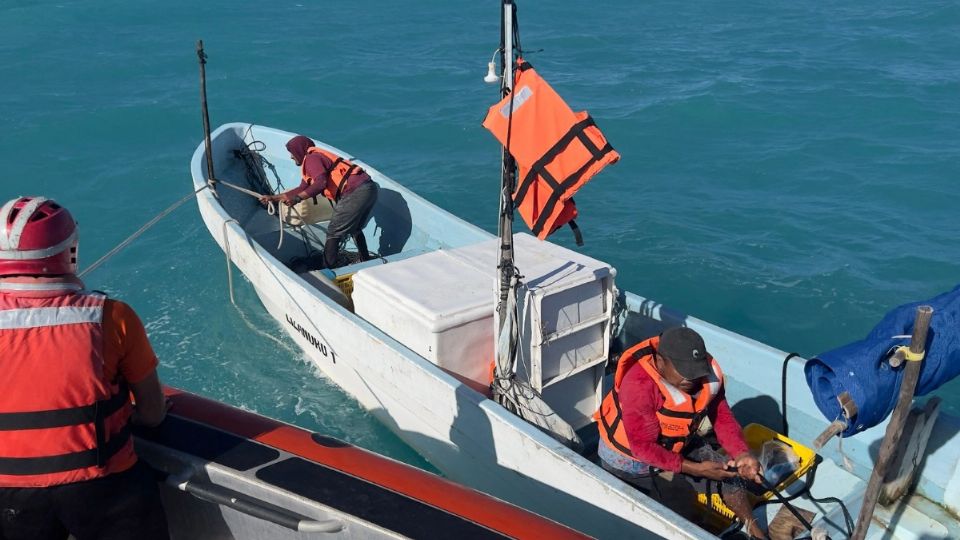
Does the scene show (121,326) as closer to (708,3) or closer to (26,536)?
(26,536)

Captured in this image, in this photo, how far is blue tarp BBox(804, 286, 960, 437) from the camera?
329 centimetres

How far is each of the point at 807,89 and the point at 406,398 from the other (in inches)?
536

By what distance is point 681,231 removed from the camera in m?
10.5

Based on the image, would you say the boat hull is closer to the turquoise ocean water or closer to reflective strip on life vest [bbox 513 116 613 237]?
the turquoise ocean water

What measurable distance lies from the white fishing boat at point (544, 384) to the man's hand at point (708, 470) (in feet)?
0.85

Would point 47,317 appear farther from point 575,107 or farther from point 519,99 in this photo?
point 575,107

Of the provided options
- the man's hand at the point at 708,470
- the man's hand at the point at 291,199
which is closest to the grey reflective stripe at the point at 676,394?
the man's hand at the point at 708,470

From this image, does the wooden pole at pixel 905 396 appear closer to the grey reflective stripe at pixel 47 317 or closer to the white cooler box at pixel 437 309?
the white cooler box at pixel 437 309

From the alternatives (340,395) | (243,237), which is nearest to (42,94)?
(243,237)

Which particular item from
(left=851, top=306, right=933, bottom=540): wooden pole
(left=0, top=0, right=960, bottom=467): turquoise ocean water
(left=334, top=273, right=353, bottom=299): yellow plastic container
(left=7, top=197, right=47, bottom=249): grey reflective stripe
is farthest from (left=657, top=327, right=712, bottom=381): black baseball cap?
(left=334, top=273, right=353, bottom=299): yellow plastic container

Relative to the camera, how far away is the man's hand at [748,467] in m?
3.94

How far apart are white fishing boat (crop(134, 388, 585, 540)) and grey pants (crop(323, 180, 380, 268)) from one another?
4.06m

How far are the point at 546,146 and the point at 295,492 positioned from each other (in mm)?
2274

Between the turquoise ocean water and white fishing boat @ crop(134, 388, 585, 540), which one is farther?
the turquoise ocean water
